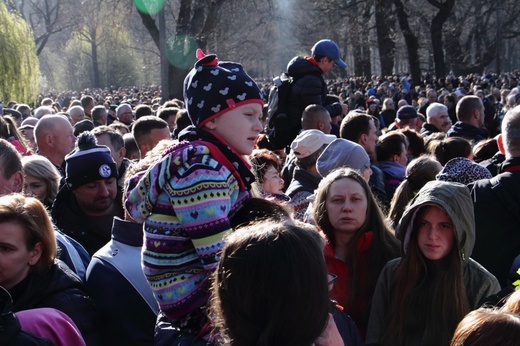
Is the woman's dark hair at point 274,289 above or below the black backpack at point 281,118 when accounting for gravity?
below

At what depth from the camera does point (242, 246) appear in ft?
5.88

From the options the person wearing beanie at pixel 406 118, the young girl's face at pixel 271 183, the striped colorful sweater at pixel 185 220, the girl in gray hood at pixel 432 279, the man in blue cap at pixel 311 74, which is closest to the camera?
the striped colorful sweater at pixel 185 220

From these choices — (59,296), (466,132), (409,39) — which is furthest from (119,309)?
(409,39)

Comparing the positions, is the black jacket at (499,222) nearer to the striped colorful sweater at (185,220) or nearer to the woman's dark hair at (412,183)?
the woman's dark hair at (412,183)

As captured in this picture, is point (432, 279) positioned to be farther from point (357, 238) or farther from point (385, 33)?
point (385, 33)

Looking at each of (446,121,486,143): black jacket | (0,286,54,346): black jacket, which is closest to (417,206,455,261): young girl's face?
(0,286,54,346): black jacket

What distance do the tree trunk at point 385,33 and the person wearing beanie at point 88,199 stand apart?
2589 centimetres

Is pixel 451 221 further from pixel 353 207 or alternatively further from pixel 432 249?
pixel 353 207

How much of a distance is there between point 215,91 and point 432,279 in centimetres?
156

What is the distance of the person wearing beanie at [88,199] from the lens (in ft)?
13.8

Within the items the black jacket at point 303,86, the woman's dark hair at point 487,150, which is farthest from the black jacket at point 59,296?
the black jacket at point 303,86

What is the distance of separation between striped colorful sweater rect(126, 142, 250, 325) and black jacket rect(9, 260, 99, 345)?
2.29ft

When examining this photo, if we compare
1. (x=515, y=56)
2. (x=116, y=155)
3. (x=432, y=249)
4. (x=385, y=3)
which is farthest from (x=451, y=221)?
(x=515, y=56)

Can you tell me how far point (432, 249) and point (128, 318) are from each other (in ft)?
5.04
